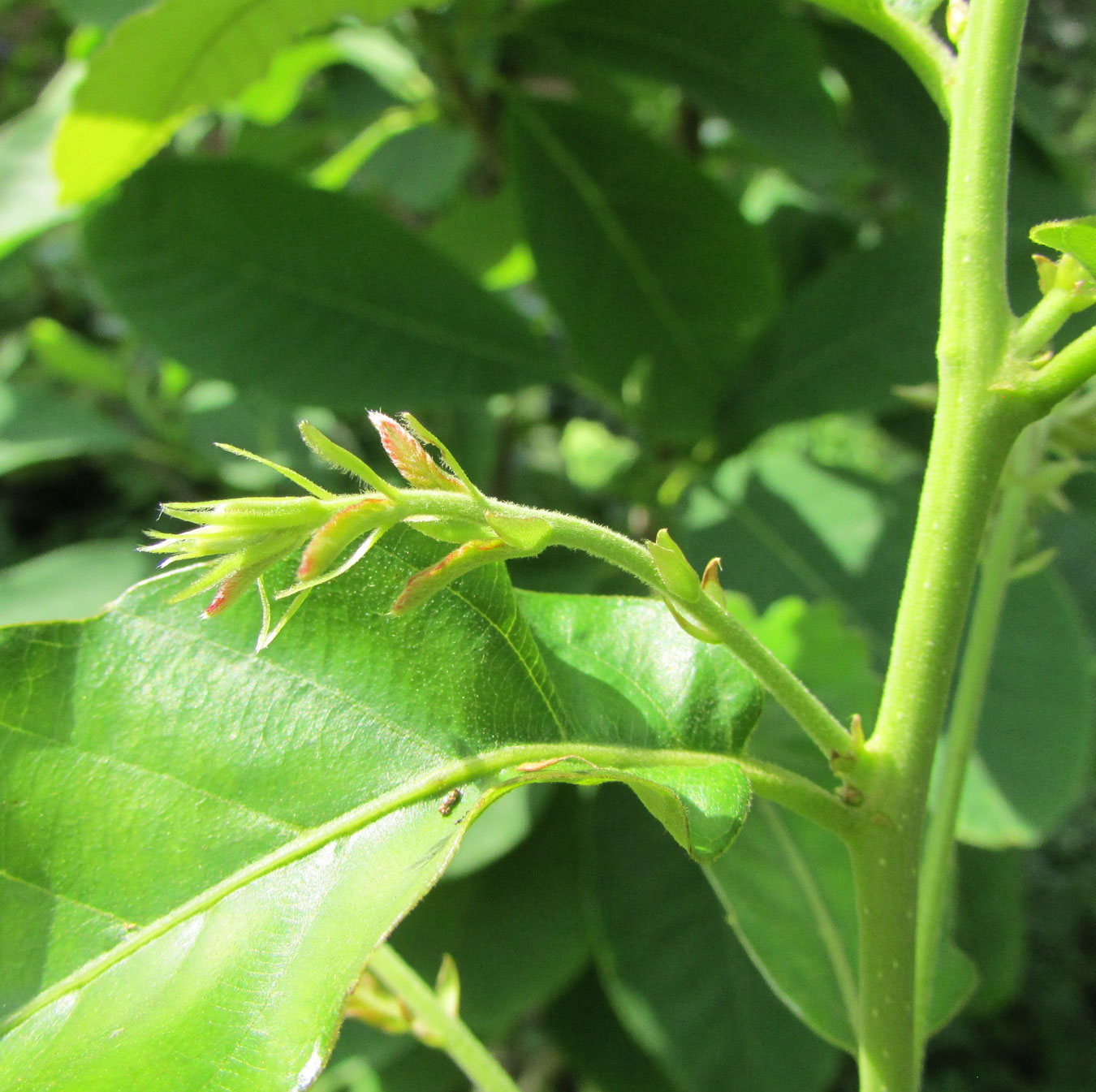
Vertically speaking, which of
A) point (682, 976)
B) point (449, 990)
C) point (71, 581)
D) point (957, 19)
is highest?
point (957, 19)

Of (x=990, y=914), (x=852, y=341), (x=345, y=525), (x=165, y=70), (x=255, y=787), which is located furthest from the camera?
(x=990, y=914)

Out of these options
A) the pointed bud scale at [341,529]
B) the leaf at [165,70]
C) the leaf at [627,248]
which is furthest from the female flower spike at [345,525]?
the leaf at [627,248]

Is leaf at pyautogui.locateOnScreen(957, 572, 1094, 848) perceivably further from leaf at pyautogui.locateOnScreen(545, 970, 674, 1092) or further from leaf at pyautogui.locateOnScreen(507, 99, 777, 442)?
leaf at pyautogui.locateOnScreen(545, 970, 674, 1092)

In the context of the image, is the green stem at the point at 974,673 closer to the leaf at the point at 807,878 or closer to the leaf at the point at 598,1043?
the leaf at the point at 807,878

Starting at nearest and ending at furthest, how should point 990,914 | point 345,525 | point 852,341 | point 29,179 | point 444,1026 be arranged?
point 345,525 → point 444,1026 → point 29,179 → point 852,341 → point 990,914

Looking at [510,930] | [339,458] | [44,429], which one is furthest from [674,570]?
[44,429]

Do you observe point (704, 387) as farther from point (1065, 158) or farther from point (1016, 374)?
point (1016, 374)

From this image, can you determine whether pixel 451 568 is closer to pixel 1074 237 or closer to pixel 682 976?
pixel 1074 237
